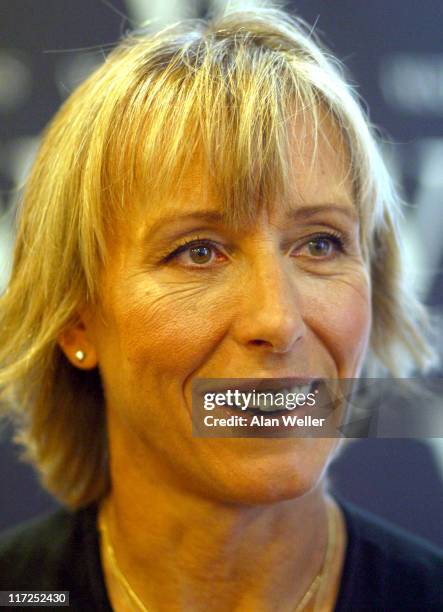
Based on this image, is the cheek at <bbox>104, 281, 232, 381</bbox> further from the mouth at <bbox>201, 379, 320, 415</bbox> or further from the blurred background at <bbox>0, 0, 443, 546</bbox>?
the blurred background at <bbox>0, 0, 443, 546</bbox>

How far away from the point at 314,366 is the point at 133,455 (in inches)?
10.6

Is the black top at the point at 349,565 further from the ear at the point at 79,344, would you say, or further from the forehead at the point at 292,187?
the forehead at the point at 292,187

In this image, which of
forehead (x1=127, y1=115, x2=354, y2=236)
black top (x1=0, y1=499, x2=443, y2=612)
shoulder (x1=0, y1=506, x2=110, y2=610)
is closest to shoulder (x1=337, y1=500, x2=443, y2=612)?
black top (x1=0, y1=499, x2=443, y2=612)

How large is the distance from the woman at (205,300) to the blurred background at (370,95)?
0.05 m

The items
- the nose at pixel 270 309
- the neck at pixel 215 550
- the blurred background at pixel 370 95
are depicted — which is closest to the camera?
the nose at pixel 270 309

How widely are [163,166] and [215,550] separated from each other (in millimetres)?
462

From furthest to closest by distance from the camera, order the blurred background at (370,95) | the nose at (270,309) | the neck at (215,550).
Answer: the blurred background at (370,95) < the neck at (215,550) < the nose at (270,309)

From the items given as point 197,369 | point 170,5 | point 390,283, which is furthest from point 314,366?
point 170,5

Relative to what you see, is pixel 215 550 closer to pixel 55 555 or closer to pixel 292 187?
pixel 55 555

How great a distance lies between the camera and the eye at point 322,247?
2.94 feet

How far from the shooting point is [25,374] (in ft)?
3.46

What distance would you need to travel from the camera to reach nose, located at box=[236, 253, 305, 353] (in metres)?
0.82

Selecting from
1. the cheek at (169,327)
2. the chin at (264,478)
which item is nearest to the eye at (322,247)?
Result: the cheek at (169,327)

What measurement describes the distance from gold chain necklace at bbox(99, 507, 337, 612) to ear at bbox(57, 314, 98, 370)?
0.24 metres
